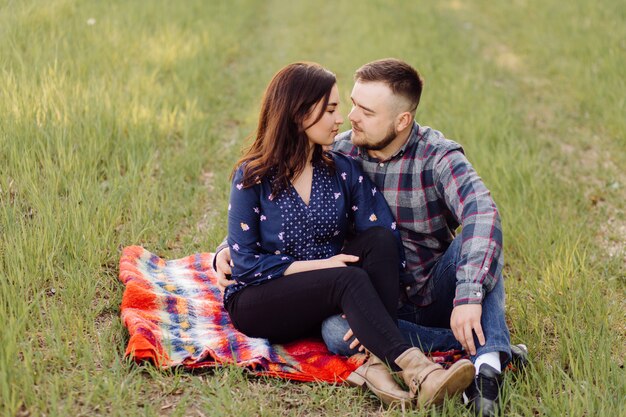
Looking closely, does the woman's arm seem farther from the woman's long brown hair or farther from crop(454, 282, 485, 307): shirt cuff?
crop(454, 282, 485, 307): shirt cuff

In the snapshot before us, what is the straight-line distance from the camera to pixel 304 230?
3098 mm

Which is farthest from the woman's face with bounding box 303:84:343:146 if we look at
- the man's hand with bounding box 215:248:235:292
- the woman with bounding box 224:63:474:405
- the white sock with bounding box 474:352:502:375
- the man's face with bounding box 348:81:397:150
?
the white sock with bounding box 474:352:502:375

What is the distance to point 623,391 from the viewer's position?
8.39ft

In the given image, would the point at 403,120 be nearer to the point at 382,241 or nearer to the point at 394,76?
the point at 394,76

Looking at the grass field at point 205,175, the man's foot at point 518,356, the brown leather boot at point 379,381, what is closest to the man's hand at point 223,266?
the grass field at point 205,175

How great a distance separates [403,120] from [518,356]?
1127mm

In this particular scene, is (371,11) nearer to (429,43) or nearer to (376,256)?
(429,43)

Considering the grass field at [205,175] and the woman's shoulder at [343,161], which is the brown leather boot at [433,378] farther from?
the woman's shoulder at [343,161]

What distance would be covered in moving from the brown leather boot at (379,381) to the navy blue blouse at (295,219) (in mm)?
533

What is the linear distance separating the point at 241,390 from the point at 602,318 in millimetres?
1590

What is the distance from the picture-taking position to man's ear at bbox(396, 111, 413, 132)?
313cm

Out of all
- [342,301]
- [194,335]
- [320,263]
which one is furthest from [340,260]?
[194,335]

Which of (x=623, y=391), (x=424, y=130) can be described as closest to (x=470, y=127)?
(x=424, y=130)

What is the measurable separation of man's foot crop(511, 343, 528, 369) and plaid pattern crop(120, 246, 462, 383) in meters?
0.29
